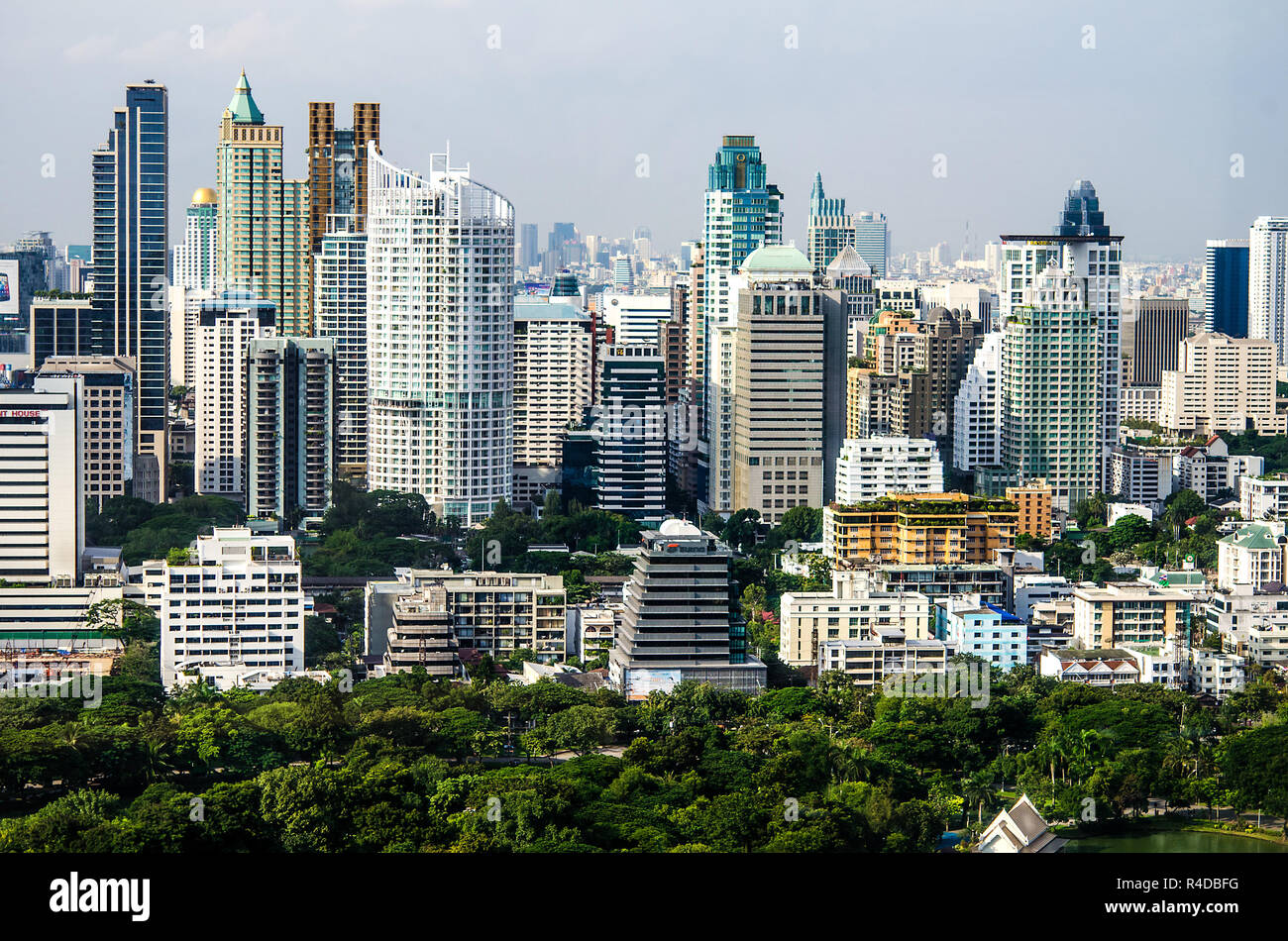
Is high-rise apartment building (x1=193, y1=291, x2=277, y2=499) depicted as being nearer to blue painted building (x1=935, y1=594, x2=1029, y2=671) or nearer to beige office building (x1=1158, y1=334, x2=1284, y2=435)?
blue painted building (x1=935, y1=594, x2=1029, y2=671)

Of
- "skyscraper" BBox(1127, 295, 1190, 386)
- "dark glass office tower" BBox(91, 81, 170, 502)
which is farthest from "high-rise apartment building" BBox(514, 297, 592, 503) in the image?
"skyscraper" BBox(1127, 295, 1190, 386)

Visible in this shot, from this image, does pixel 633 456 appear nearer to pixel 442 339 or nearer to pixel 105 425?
pixel 442 339

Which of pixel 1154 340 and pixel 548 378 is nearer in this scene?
pixel 548 378

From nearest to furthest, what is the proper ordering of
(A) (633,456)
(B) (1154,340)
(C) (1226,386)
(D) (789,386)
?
(D) (789,386) < (A) (633,456) < (C) (1226,386) < (B) (1154,340)

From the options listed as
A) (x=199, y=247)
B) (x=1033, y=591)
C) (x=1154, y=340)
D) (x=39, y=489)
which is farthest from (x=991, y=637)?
(x=199, y=247)

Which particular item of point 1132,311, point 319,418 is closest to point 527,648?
point 319,418

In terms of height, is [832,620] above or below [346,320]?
below

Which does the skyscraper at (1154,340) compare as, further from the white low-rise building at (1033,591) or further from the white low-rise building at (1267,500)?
the white low-rise building at (1033,591)
